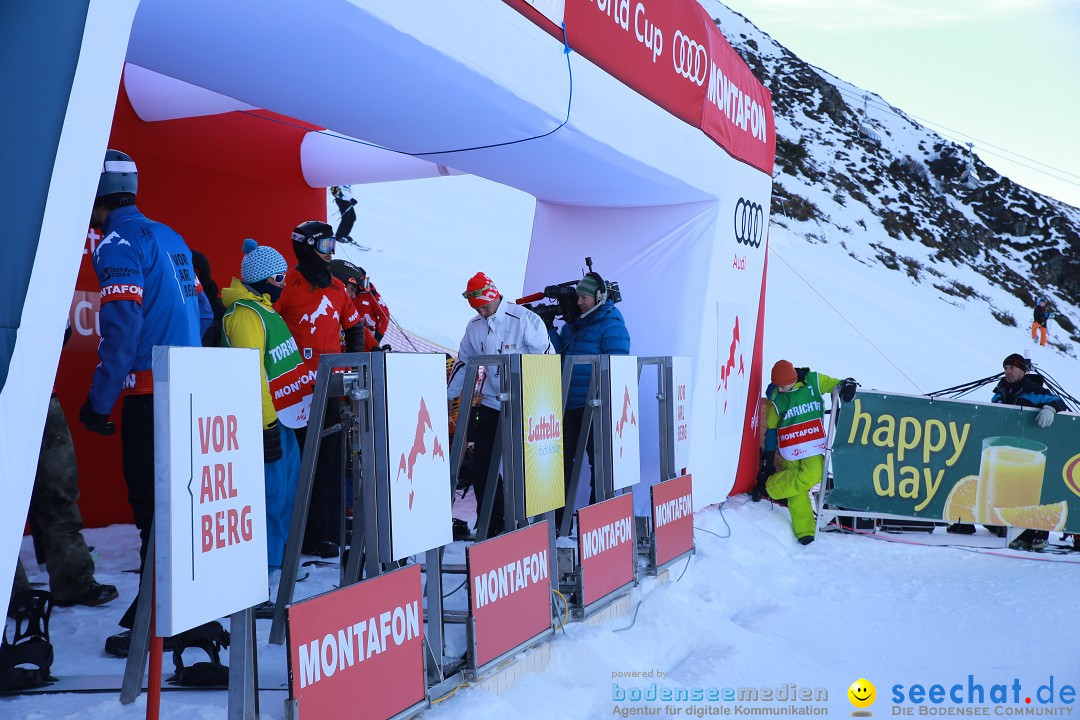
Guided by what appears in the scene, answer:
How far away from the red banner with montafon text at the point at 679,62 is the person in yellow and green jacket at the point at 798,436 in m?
1.77

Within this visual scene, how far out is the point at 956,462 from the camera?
6867mm

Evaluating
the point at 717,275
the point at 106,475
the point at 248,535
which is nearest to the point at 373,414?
the point at 248,535

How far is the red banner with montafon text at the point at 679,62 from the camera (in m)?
4.67

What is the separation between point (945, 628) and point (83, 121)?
15.9 feet

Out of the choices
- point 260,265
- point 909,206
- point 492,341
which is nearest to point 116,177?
point 260,265

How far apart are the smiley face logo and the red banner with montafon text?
3148 millimetres

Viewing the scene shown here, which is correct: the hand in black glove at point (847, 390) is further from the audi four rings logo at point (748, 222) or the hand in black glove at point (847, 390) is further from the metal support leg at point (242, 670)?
the metal support leg at point (242, 670)

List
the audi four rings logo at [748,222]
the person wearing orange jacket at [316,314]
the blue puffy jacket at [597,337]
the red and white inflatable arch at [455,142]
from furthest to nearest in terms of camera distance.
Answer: the audi four rings logo at [748,222]
the blue puffy jacket at [597,337]
the person wearing orange jacket at [316,314]
the red and white inflatable arch at [455,142]

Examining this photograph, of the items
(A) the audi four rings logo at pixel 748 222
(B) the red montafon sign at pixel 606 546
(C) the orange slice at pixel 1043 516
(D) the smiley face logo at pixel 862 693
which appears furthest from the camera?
(A) the audi four rings logo at pixel 748 222

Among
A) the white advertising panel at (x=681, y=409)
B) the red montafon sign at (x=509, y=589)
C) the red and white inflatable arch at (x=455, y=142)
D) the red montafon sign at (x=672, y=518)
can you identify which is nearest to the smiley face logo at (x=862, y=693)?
the red montafon sign at (x=672, y=518)

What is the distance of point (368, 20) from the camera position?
3105mm

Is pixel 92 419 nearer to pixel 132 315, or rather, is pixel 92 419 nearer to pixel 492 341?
pixel 132 315

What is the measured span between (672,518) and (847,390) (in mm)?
2205

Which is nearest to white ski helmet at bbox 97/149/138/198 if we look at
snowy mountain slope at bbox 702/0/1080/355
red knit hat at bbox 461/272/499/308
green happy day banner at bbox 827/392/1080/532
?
red knit hat at bbox 461/272/499/308
